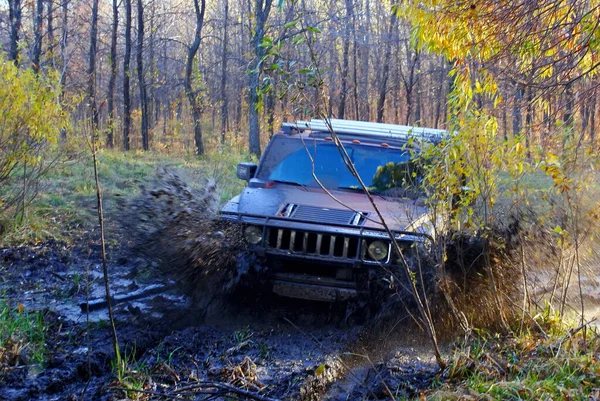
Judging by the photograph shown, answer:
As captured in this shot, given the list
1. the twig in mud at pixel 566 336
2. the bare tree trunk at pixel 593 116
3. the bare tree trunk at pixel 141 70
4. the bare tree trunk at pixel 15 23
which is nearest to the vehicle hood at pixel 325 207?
the twig in mud at pixel 566 336

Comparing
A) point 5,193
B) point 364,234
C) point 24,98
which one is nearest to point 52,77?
point 24,98

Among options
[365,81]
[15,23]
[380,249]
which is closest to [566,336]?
[380,249]

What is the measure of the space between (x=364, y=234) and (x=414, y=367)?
3.52ft

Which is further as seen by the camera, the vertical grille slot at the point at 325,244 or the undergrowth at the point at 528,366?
the vertical grille slot at the point at 325,244

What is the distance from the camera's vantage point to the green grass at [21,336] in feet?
14.3

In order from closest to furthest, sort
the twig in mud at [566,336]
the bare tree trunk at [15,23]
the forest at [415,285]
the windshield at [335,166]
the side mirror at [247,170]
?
the forest at [415,285] < the twig in mud at [566,336] < the windshield at [335,166] < the side mirror at [247,170] < the bare tree trunk at [15,23]

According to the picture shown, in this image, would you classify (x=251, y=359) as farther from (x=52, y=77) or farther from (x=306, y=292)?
(x=52, y=77)

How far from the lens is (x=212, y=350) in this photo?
15.6 ft

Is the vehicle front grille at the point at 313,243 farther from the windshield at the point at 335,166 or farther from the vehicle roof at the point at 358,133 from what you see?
the vehicle roof at the point at 358,133

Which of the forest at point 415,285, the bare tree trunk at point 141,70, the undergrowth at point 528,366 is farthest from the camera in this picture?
the bare tree trunk at point 141,70

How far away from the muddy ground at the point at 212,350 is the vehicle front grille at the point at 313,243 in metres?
0.56

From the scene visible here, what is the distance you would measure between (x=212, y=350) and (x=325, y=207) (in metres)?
1.54

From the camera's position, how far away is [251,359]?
14.9 feet

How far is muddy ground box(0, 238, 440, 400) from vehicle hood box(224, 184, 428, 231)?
2.51 feet
